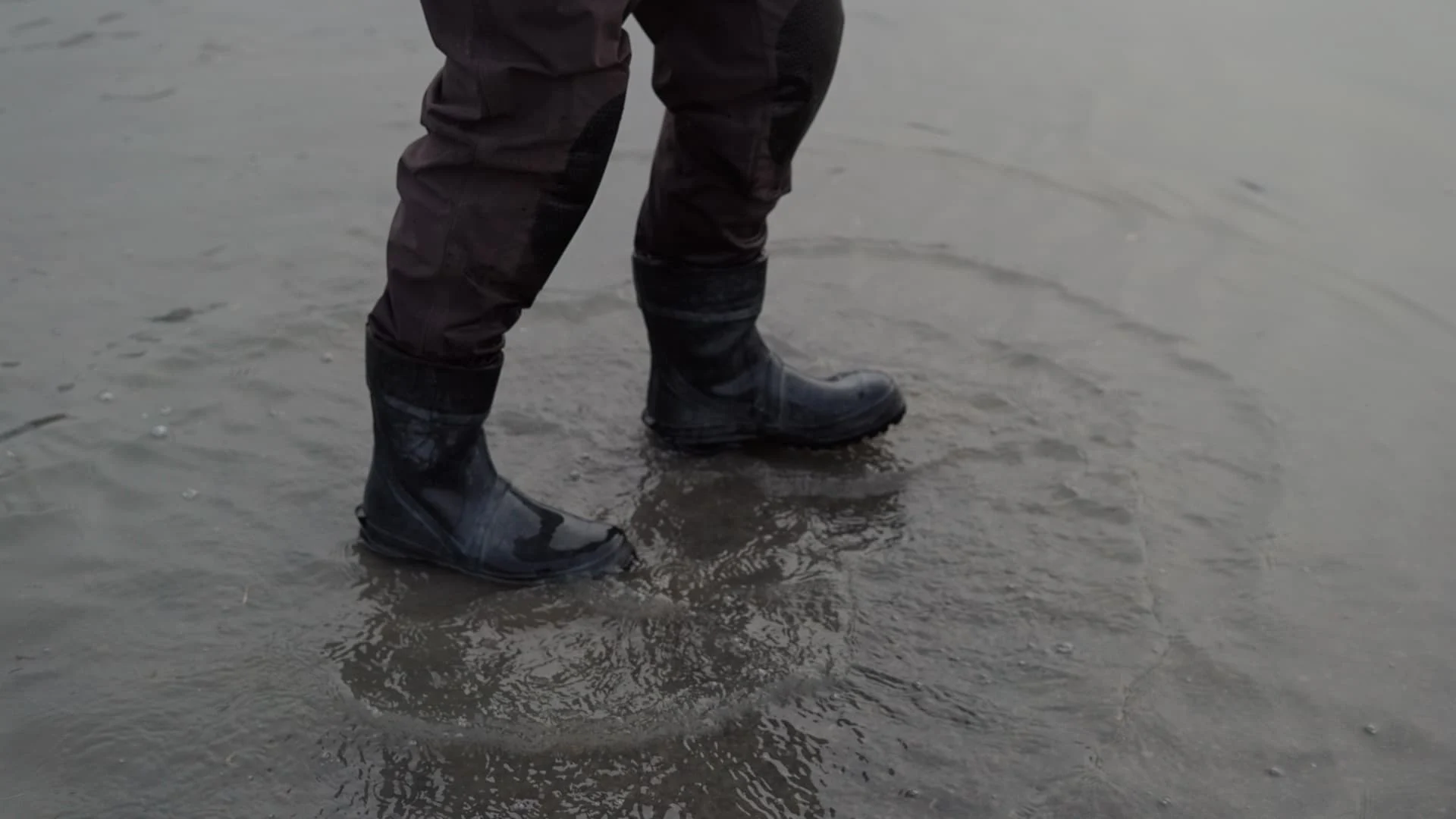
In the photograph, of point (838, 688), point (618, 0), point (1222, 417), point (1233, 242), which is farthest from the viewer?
point (1233, 242)

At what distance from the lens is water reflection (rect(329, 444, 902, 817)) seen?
198 centimetres

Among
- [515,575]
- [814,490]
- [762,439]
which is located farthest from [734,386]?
[515,575]

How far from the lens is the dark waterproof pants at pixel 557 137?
2.01 metres

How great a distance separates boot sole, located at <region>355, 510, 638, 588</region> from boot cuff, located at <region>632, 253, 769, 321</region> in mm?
484

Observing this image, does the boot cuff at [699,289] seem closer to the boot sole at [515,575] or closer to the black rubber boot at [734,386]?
the black rubber boot at [734,386]

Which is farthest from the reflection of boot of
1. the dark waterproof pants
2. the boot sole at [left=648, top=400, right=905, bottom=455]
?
the boot sole at [left=648, top=400, right=905, bottom=455]

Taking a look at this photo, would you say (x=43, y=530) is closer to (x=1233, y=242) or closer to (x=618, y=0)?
(x=618, y=0)

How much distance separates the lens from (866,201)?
12.8 ft

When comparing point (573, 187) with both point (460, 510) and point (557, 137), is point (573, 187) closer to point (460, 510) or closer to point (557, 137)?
point (557, 137)

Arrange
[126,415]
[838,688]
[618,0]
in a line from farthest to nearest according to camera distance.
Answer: [126,415] → [838,688] → [618,0]

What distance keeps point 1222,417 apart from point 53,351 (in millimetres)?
2426

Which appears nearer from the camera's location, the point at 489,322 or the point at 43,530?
the point at 489,322

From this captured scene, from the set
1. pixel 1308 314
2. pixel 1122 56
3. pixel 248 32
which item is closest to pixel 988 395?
pixel 1308 314

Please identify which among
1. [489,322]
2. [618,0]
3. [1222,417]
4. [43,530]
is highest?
[618,0]
